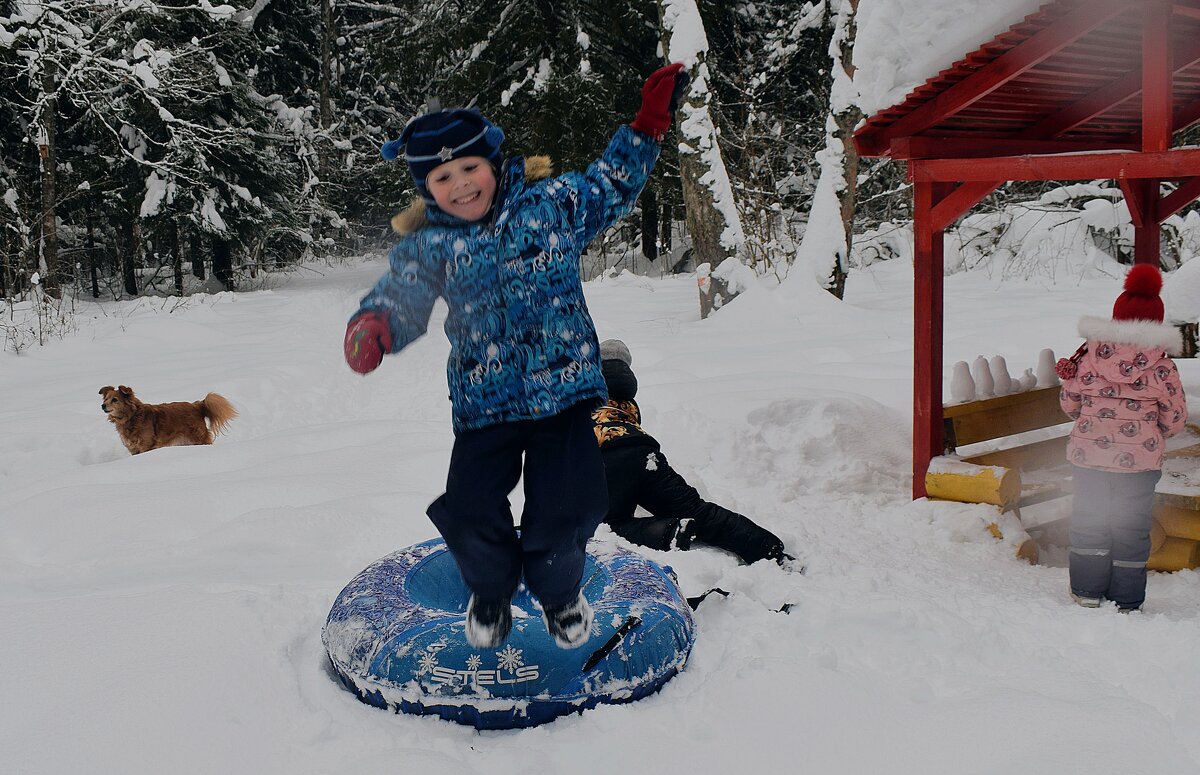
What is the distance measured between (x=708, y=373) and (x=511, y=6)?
508 inches

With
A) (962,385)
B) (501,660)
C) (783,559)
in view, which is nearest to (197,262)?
(962,385)

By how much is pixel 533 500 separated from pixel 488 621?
397mm

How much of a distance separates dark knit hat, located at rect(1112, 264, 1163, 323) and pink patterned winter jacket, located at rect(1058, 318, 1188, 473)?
45 mm

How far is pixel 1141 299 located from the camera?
12.5ft

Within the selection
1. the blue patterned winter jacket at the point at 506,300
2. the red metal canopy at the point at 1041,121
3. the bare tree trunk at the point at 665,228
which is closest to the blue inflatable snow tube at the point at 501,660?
the blue patterned winter jacket at the point at 506,300

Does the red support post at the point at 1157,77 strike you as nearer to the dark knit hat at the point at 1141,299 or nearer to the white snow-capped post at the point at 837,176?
the dark knit hat at the point at 1141,299

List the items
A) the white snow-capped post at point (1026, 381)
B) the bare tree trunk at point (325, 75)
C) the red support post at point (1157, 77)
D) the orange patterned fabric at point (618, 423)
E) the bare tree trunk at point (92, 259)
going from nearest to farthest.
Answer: the red support post at point (1157, 77) < the orange patterned fabric at point (618, 423) < the white snow-capped post at point (1026, 381) < the bare tree trunk at point (92, 259) < the bare tree trunk at point (325, 75)

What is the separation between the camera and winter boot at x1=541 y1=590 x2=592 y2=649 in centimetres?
269

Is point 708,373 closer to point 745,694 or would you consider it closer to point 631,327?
point 631,327

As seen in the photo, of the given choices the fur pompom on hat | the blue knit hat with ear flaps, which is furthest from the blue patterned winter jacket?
the fur pompom on hat

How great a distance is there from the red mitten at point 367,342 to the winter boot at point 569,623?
0.87 meters

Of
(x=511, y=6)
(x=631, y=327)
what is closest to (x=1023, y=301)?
(x=631, y=327)

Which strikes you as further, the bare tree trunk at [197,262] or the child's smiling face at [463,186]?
the bare tree trunk at [197,262]

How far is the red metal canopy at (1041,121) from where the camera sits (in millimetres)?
3976
